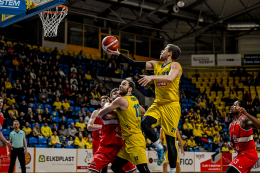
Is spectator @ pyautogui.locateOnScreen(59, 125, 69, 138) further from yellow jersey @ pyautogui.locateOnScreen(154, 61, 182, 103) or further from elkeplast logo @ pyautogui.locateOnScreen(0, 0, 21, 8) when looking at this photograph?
yellow jersey @ pyautogui.locateOnScreen(154, 61, 182, 103)

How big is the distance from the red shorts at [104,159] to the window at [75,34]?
18813mm

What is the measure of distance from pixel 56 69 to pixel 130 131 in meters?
13.4

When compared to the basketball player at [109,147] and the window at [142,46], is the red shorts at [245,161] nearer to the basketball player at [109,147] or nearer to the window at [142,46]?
the basketball player at [109,147]

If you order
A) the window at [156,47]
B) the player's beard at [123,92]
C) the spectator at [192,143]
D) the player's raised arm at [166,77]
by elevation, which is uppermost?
the window at [156,47]

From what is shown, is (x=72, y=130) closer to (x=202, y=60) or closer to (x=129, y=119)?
(x=129, y=119)

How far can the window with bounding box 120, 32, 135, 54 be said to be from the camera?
86.9 ft

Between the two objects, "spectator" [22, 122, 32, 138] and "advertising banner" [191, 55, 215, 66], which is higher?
"advertising banner" [191, 55, 215, 66]

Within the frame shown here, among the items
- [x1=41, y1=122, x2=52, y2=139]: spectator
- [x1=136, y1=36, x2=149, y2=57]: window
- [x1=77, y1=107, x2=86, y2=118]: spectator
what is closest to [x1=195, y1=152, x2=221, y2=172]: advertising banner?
[x1=77, y1=107, x2=86, y2=118]: spectator

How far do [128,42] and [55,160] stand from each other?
1602 centimetres

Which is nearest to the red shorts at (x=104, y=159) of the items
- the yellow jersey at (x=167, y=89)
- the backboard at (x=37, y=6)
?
the yellow jersey at (x=167, y=89)

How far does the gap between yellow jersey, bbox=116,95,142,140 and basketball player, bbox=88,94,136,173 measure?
0.68 feet

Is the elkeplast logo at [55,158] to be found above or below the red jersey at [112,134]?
Answer: below

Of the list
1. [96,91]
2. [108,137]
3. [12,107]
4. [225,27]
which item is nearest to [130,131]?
[108,137]

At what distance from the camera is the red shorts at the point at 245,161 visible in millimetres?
5902
